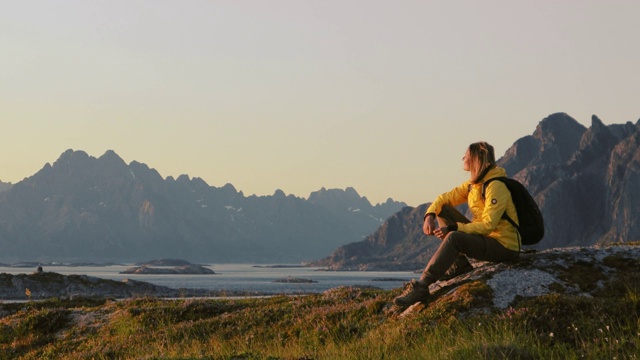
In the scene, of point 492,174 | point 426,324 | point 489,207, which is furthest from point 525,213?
point 426,324

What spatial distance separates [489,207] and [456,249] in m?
Answer: 1.06

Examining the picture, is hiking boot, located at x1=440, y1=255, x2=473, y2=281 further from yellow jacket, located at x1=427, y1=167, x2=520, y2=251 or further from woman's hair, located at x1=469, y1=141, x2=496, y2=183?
woman's hair, located at x1=469, y1=141, x2=496, y2=183

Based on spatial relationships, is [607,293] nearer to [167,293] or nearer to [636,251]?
[636,251]

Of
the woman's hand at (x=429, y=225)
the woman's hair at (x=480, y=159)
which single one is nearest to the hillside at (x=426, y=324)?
the woman's hand at (x=429, y=225)

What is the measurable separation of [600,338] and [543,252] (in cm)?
571

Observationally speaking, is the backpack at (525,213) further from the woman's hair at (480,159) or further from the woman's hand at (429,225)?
the woman's hand at (429,225)

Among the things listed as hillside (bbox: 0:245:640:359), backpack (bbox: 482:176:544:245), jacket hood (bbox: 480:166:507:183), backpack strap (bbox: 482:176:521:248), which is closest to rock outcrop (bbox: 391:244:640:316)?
hillside (bbox: 0:245:640:359)

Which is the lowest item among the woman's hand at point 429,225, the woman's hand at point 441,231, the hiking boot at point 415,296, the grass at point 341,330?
the grass at point 341,330

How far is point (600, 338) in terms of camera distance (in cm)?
1262

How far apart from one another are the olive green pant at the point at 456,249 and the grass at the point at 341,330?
24.8 inches

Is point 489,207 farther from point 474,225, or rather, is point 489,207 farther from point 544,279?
point 544,279

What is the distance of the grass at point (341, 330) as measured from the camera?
491 inches

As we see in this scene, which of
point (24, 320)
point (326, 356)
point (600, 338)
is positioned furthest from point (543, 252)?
point (24, 320)

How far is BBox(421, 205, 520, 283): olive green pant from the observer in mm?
15781
